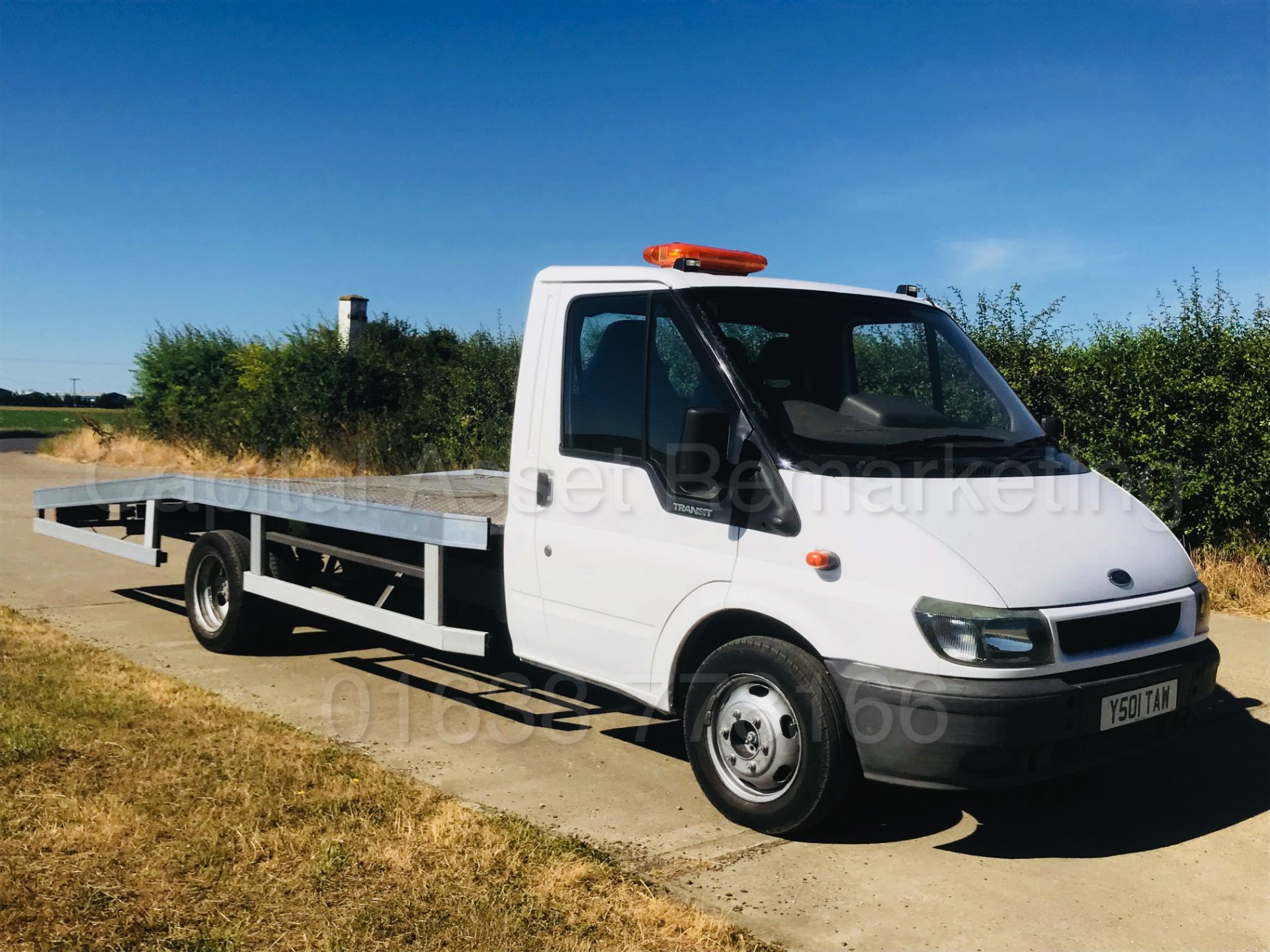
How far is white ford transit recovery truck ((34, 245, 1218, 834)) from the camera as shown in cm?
389

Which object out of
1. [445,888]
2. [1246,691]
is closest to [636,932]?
[445,888]

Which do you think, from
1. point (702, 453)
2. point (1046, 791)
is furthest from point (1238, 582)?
point (702, 453)

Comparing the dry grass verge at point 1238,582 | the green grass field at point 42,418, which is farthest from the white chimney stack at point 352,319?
the dry grass verge at point 1238,582

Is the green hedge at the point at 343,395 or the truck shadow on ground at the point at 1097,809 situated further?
the green hedge at the point at 343,395

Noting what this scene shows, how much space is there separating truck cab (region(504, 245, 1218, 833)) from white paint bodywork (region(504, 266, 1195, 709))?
0.01m

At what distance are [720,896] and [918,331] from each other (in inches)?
112

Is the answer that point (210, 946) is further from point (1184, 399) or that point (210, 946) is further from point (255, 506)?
point (1184, 399)

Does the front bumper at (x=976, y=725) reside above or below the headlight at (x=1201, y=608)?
below

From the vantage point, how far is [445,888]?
3760mm

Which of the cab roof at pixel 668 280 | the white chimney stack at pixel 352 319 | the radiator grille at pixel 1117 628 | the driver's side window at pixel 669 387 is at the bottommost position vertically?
the radiator grille at pixel 1117 628

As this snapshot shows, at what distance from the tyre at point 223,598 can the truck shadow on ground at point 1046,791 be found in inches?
36.4

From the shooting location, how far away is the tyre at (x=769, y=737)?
4051 mm

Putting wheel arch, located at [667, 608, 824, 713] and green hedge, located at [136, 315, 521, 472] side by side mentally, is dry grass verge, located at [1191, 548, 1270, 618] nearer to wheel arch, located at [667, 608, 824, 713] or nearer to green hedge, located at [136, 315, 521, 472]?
wheel arch, located at [667, 608, 824, 713]

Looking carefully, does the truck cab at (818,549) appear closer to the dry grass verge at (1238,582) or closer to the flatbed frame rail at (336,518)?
the flatbed frame rail at (336,518)
